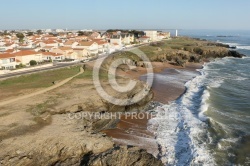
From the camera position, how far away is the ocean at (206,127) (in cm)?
2012

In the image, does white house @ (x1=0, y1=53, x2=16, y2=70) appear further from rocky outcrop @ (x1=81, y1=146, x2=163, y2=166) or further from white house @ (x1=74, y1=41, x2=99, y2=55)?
rocky outcrop @ (x1=81, y1=146, x2=163, y2=166)

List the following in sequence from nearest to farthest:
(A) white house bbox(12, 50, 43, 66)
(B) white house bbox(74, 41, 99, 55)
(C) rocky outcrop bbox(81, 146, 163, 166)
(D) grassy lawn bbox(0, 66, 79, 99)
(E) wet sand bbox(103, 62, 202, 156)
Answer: (C) rocky outcrop bbox(81, 146, 163, 166)
(E) wet sand bbox(103, 62, 202, 156)
(D) grassy lawn bbox(0, 66, 79, 99)
(A) white house bbox(12, 50, 43, 66)
(B) white house bbox(74, 41, 99, 55)

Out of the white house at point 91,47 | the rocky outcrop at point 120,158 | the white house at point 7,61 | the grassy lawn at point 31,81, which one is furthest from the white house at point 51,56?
the rocky outcrop at point 120,158

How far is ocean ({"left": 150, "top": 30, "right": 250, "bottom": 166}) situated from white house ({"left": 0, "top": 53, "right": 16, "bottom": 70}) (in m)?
30.1

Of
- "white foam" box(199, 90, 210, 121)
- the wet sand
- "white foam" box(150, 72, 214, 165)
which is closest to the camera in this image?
"white foam" box(150, 72, 214, 165)

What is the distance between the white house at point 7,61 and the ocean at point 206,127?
30.1 m

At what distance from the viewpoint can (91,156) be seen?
696 inches

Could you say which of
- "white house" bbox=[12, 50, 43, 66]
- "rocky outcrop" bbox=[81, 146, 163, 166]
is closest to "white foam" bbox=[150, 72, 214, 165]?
"rocky outcrop" bbox=[81, 146, 163, 166]

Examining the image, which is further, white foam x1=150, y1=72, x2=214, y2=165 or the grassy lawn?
the grassy lawn

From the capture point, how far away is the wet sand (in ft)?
73.2

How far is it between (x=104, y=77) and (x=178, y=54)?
41633 millimetres

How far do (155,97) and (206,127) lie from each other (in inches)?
428

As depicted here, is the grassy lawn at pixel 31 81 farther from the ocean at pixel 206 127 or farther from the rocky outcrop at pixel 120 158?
the rocky outcrop at pixel 120 158

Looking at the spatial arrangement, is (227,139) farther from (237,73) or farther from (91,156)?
(237,73)
